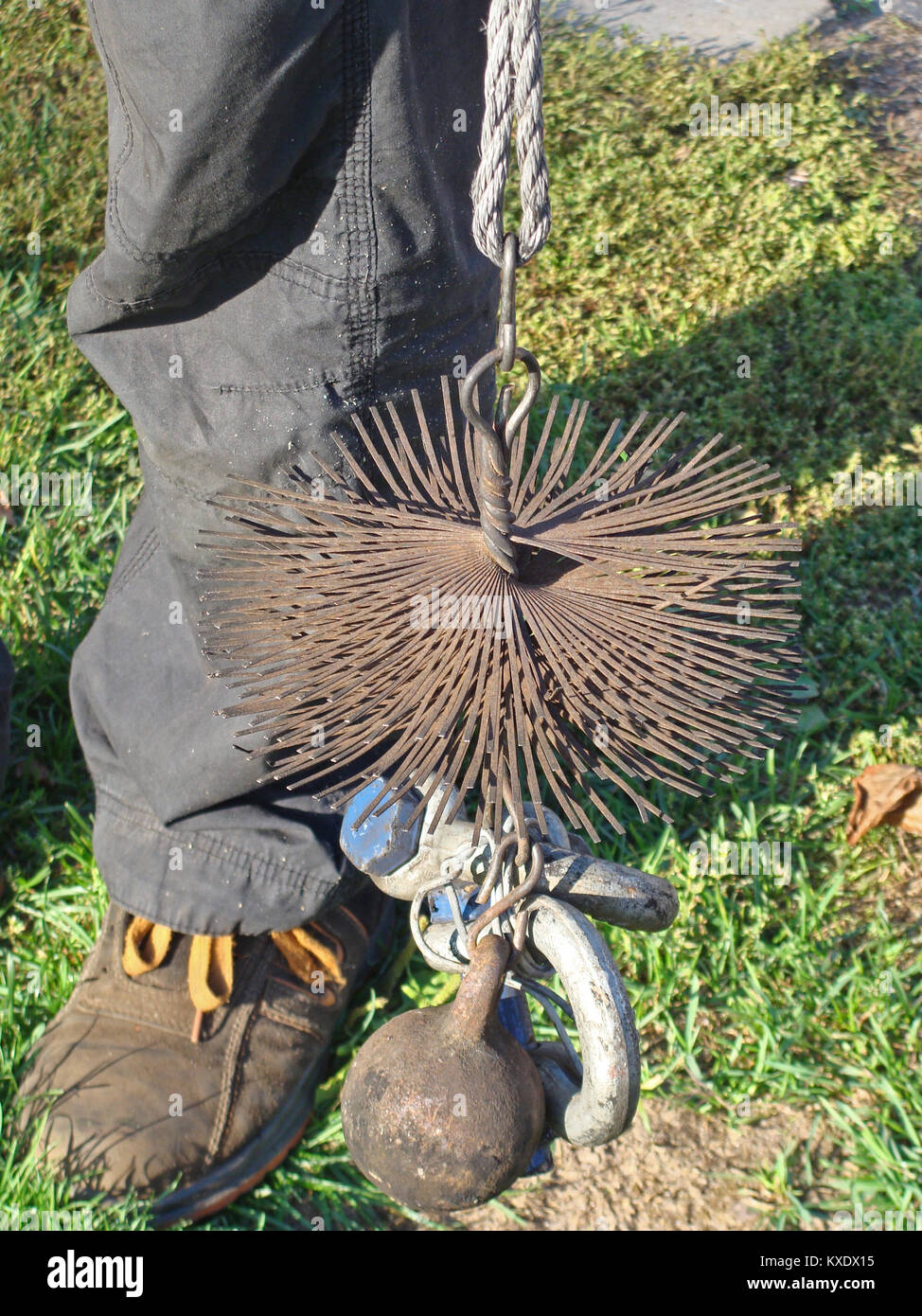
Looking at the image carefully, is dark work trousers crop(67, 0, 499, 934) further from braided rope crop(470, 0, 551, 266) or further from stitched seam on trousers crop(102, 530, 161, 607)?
braided rope crop(470, 0, 551, 266)

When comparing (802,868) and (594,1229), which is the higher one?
(802,868)

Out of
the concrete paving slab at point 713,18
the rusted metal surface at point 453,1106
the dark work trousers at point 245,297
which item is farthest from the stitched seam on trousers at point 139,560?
the concrete paving slab at point 713,18

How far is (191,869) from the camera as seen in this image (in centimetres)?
190

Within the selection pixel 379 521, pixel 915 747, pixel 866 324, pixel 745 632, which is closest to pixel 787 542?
pixel 745 632

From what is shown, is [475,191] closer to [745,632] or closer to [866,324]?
[745,632]

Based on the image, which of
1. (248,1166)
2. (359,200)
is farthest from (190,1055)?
(359,200)

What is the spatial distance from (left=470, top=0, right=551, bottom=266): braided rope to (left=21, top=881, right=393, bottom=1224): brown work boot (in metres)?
1.41

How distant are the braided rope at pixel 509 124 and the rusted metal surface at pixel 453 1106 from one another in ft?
1.87

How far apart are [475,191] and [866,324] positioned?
7.26 ft

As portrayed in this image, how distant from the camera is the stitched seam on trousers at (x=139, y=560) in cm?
198

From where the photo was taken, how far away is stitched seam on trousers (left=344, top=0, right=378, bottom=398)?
1.28 m

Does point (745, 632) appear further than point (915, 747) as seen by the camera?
No

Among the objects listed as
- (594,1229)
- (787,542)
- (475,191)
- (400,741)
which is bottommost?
(594,1229)

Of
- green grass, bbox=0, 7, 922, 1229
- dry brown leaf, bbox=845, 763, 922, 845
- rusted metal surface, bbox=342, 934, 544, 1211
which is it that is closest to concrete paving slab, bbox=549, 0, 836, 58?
green grass, bbox=0, 7, 922, 1229
